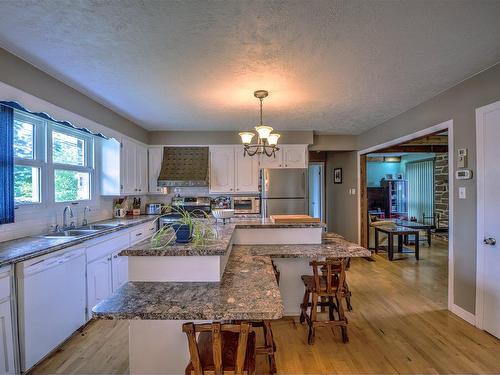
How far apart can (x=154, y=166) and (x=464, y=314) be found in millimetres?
4922

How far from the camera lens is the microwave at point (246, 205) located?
17.1 feet

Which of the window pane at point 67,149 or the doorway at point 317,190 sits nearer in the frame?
the window pane at point 67,149

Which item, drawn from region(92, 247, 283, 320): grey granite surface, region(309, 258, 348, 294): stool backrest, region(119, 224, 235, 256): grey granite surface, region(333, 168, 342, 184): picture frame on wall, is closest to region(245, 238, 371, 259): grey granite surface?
region(309, 258, 348, 294): stool backrest

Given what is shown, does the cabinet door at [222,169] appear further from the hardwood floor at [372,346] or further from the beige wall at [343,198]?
the hardwood floor at [372,346]

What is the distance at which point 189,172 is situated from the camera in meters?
5.00

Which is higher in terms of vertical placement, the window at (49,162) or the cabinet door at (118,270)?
the window at (49,162)

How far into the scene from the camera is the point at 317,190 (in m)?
→ 7.29

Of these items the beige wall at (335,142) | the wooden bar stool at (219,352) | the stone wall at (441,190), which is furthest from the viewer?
the stone wall at (441,190)

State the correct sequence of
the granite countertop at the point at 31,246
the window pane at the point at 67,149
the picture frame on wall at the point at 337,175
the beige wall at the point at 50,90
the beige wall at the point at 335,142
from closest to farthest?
the granite countertop at the point at 31,246 → the beige wall at the point at 50,90 → the window pane at the point at 67,149 → the beige wall at the point at 335,142 → the picture frame on wall at the point at 337,175

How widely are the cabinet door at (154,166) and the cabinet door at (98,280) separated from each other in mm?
2165

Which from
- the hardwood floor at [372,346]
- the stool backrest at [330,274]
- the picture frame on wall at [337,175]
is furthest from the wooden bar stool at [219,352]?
the picture frame on wall at [337,175]

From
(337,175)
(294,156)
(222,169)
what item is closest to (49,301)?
(222,169)

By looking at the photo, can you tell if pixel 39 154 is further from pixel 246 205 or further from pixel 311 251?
pixel 246 205

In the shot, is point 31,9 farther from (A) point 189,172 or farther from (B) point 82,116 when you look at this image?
(A) point 189,172
